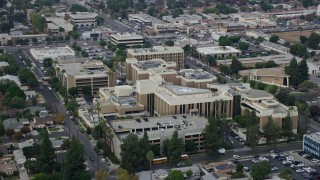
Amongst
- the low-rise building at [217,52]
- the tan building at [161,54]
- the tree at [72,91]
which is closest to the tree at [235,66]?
the tan building at [161,54]

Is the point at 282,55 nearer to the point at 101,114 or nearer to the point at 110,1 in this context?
the point at 101,114

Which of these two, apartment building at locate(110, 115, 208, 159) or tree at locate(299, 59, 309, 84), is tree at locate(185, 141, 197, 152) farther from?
tree at locate(299, 59, 309, 84)

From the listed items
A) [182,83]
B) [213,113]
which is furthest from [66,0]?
[213,113]

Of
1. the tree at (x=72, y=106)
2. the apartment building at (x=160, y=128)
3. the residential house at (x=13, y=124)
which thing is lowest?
the residential house at (x=13, y=124)

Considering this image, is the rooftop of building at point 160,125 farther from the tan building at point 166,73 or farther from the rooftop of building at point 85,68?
the rooftop of building at point 85,68

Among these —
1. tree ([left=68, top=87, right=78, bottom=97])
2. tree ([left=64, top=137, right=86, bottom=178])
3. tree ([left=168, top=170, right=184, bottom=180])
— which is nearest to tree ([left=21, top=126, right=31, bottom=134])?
tree ([left=64, top=137, right=86, bottom=178])
